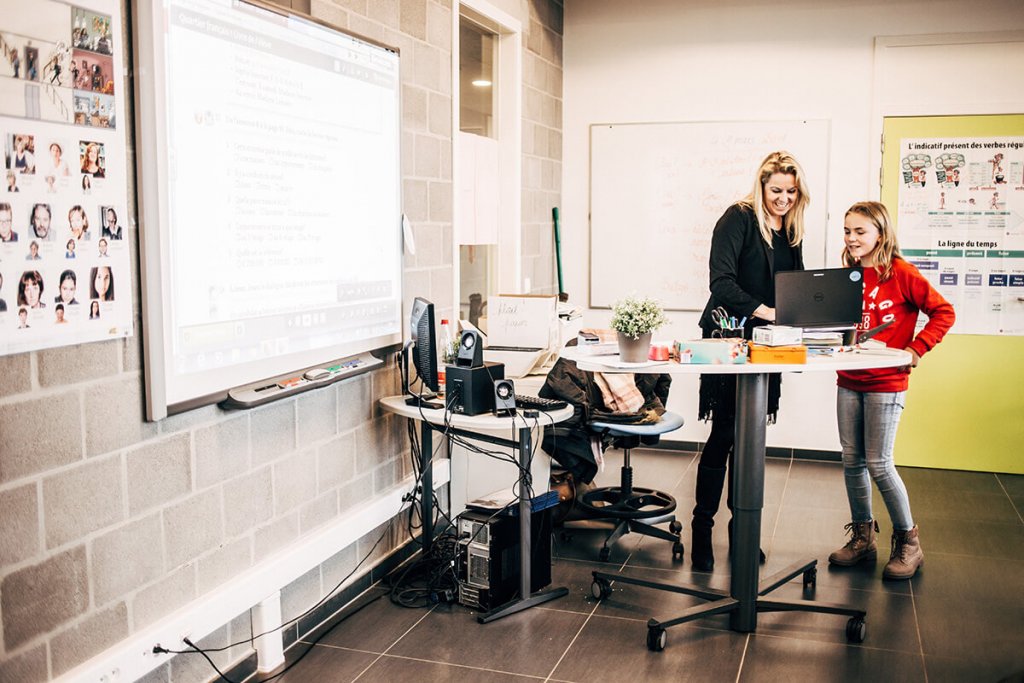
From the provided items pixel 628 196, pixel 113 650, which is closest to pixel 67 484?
pixel 113 650

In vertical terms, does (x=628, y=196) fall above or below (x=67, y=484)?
above

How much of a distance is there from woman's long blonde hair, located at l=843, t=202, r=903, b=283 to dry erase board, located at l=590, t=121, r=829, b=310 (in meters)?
1.83

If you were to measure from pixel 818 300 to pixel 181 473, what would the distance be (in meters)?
2.08

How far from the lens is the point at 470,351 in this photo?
11.0ft

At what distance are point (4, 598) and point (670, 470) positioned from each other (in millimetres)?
3911

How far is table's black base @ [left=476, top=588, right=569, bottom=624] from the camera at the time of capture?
3.30 meters

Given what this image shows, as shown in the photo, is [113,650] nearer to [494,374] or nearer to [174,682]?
[174,682]

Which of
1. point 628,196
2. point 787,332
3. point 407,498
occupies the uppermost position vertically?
point 628,196

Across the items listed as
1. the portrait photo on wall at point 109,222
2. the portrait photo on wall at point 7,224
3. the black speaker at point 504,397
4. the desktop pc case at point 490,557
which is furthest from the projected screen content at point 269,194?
the desktop pc case at point 490,557

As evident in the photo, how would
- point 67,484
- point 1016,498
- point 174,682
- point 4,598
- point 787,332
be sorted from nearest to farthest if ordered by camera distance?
point 4,598 < point 67,484 < point 174,682 < point 787,332 < point 1016,498

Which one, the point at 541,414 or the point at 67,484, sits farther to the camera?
the point at 541,414

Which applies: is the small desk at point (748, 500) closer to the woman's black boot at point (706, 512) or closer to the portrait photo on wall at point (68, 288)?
the woman's black boot at point (706, 512)

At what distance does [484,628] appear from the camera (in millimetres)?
3252

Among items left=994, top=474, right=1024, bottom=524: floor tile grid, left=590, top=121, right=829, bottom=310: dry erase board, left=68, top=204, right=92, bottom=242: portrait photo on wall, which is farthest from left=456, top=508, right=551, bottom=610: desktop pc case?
left=590, top=121, right=829, bottom=310: dry erase board
